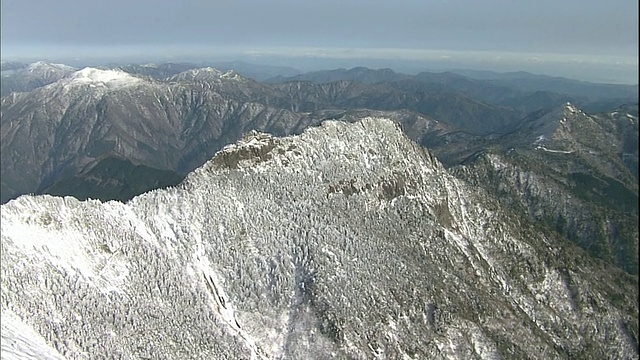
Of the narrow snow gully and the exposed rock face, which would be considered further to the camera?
the narrow snow gully

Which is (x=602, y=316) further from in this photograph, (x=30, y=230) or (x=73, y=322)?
(x=30, y=230)

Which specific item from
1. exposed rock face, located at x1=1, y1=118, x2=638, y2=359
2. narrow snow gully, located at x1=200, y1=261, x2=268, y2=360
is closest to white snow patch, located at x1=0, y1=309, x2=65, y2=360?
exposed rock face, located at x1=1, y1=118, x2=638, y2=359

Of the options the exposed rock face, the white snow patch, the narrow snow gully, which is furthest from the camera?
the narrow snow gully

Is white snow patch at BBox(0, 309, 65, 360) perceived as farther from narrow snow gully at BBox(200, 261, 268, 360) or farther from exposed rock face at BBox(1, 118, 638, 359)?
narrow snow gully at BBox(200, 261, 268, 360)

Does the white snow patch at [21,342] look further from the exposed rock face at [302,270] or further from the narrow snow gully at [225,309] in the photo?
the narrow snow gully at [225,309]

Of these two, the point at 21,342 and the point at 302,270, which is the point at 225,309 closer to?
the point at 302,270

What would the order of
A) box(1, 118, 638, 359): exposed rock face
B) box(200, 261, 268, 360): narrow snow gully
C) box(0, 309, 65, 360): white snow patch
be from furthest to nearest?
box(200, 261, 268, 360): narrow snow gully
box(1, 118, 638, 359): exposed rock face
box(0, 309, 65, 360): white snow patch

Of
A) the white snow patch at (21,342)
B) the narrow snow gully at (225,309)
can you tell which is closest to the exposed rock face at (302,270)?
the narrow snow gully at (225,309)

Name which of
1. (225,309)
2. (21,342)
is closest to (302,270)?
(225,309)
